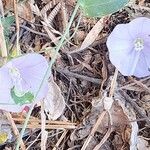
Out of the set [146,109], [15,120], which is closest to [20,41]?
[15,120]

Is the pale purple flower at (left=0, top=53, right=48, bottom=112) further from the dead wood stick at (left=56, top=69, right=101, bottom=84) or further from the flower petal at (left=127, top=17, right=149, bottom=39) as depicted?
the flower petal at (left=127, top=17, right=149, bottom=39)

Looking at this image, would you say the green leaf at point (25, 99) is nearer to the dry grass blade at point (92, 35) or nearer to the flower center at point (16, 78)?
the flower center at point (16, 78)

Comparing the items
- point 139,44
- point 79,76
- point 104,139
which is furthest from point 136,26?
point 104,139

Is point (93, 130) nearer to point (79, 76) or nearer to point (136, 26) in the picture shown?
point (79, 76)

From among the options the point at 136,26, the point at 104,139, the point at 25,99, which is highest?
the point at 136,26

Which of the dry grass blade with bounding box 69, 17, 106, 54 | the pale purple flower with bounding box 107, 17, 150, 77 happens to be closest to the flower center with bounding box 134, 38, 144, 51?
the pale purple flower with bounding box 107, 17, 150, 77

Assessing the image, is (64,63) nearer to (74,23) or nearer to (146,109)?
(74,23)
